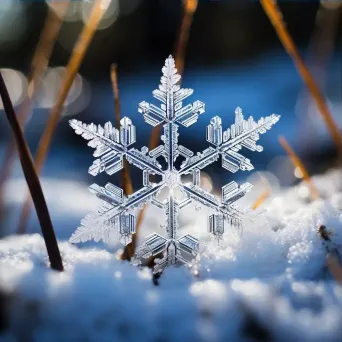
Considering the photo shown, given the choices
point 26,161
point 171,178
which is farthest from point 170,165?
point 26,161

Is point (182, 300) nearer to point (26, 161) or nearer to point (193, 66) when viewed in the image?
point (26, 161)

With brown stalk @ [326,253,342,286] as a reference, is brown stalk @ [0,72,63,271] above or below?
above

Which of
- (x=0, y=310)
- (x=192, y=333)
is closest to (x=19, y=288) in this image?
(x=0, y=310)

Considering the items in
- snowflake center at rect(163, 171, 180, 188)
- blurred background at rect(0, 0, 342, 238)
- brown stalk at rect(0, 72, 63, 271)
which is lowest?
brown stalk at rect(0, 72, 63, 271)

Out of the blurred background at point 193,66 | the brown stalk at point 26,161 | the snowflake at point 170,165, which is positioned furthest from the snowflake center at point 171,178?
the blurred background at point 193,66

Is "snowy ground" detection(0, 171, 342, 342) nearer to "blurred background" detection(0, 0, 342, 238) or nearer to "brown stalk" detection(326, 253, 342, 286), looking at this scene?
"brown stalk" detection(326, 253, 342, 286)

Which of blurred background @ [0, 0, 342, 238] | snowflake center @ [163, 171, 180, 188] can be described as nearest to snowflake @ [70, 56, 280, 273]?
snowflake center @ [163, 171, 180, 188]
